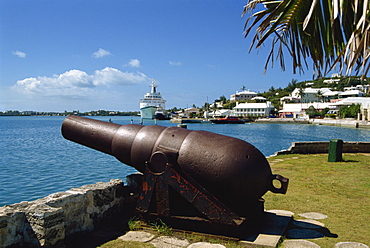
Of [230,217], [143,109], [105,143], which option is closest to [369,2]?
[230,217]

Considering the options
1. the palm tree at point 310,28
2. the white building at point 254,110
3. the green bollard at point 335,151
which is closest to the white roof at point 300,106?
the white building at point 254,110

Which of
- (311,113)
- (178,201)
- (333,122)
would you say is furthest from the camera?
(311,113)

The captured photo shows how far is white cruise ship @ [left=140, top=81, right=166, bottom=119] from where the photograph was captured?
97.6 m

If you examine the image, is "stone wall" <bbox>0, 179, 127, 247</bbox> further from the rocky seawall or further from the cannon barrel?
the rocky seawall

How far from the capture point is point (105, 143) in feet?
15.7

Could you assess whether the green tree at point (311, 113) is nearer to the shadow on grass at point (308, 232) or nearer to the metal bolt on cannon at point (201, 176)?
the shadow on grass at point (308, 232)

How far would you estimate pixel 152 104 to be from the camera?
10238cm

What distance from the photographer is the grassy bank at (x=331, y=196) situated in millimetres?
4090

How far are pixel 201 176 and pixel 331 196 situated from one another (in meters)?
3.38

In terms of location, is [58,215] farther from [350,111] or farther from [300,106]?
[300,106]

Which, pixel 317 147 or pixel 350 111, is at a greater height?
pixel 350 111

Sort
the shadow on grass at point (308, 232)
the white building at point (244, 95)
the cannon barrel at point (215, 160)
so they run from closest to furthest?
Answer: the cannon barrel at point (215, 160) < the shadow on grass at point (308, 232) < the white building at point (244, 95)

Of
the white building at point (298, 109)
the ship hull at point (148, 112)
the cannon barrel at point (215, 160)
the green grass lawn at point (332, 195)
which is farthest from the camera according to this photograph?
the white building at point (298, 109)

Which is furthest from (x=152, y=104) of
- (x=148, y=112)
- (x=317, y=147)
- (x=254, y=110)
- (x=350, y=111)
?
(x=317, y=147)
